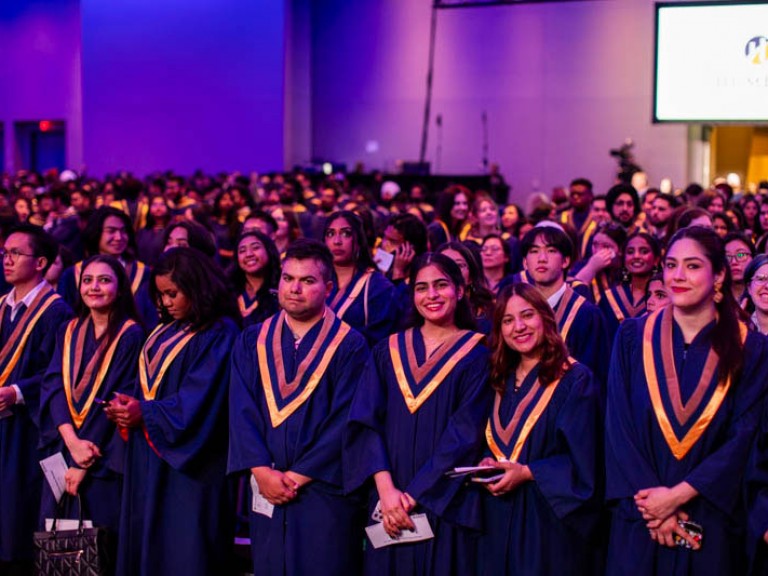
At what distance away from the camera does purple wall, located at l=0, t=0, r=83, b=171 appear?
85.8 ft

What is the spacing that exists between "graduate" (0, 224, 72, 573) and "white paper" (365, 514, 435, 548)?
2099 millimetres

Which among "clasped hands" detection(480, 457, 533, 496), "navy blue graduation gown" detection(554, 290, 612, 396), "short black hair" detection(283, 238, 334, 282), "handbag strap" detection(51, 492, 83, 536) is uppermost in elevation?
"short black hair" detection(283, 238, 334, 282)

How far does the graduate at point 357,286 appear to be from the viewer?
253 inches

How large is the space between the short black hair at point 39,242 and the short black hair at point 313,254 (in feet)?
5.72

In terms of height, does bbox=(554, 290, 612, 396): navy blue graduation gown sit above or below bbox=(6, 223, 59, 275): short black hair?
below

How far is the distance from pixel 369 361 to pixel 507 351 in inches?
24.2

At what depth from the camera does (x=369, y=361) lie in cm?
470

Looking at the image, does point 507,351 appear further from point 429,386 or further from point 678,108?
point 678,108

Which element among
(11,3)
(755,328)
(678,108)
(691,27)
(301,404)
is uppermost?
(11,3)

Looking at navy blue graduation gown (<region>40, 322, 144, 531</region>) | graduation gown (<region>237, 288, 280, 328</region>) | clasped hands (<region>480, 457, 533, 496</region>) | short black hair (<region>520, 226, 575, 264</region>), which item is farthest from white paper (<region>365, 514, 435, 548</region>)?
graduation gown (<region>237, 288, 280, 328</region>)

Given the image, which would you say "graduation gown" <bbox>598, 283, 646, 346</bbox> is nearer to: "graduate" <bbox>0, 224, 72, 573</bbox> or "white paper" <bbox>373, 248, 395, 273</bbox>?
"white paper" <bbox>373, 248, 395, 273</bbox>

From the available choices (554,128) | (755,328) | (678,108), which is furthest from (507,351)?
(554,128)

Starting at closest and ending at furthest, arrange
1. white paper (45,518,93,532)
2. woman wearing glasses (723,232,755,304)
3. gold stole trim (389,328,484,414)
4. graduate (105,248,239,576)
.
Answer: gold stole trim (389,328,484,414)
graduate (105,248,239,576)
white paper (45,518,93,532)
woman wearing glasses (723,232,755,304)

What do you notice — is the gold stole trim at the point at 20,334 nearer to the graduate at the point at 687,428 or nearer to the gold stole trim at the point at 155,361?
the gold stole trim at the point at 155,361
